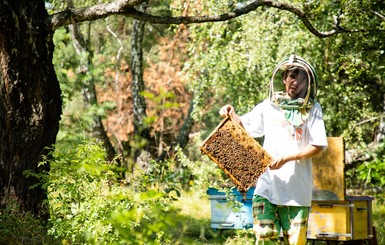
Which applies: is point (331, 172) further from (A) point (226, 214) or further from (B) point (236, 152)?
(B) point (236, 152)

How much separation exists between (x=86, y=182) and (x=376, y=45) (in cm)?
534

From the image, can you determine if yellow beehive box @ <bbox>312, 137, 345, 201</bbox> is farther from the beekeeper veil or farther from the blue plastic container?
the beekeeper veil

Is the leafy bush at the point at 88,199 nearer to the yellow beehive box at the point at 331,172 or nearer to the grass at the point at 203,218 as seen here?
the yellow beehive box at the point at 331,172

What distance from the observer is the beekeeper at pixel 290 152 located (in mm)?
4902

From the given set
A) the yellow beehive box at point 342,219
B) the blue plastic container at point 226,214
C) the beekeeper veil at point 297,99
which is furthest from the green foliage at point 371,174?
the beekeeper veil at point 297,99

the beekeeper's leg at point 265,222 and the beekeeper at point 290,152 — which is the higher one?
the beekeeper at point 290,152

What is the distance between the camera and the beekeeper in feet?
16.1

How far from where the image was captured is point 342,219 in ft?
24.0

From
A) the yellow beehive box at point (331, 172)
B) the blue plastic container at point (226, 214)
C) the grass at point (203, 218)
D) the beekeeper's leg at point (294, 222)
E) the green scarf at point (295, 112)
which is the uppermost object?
the green scarf at point (295, 112)

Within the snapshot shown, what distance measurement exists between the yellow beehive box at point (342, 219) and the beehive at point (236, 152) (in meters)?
2.56

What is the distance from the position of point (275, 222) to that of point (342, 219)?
99.6 inches

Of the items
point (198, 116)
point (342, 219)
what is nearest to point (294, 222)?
point (342, 219)

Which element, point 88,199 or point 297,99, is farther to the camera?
point 88,199

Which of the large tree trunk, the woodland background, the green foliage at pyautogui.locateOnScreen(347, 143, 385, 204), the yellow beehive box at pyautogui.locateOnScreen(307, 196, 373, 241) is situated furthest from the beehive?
the green foliage at pyautogui.locateOnScreen(347, 143, 385, 204)
